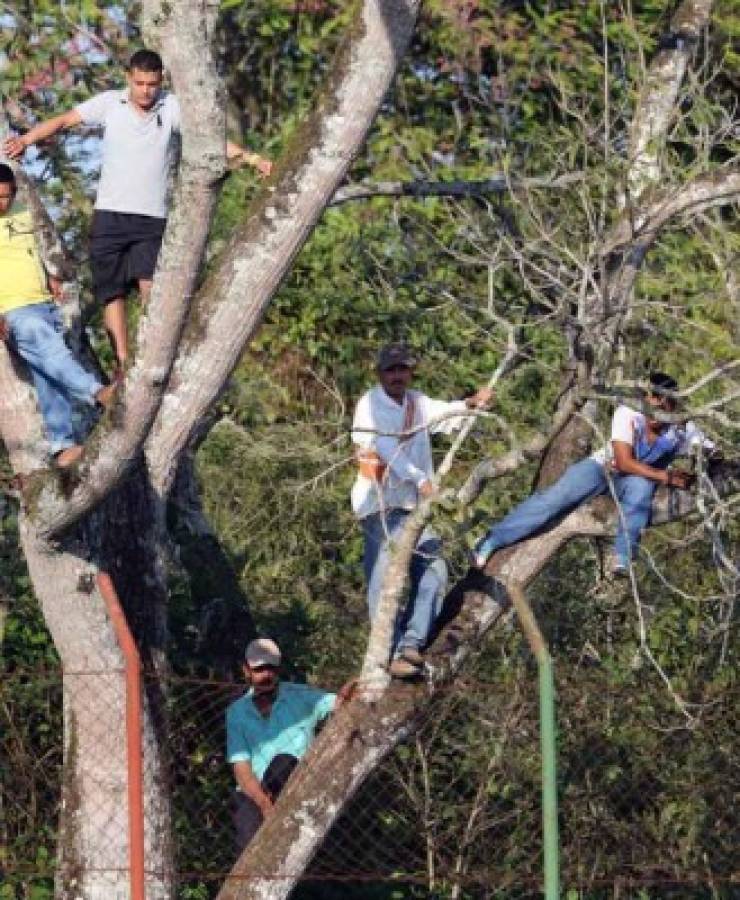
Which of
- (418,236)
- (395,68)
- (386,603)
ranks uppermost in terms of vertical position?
(395,68)

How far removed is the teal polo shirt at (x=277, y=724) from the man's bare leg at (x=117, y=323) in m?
1.43

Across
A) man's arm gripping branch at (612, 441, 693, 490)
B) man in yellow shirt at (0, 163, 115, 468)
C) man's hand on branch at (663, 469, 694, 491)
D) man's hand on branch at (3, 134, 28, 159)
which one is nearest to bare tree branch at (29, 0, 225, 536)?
man in yellow shirt at (0, 163, 115, 468)

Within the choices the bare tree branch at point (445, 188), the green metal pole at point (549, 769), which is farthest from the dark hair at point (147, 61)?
the green metal pole at point (549, 769)

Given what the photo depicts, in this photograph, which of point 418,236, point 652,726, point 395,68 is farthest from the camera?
point 418,236

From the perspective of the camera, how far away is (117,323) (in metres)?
9.11

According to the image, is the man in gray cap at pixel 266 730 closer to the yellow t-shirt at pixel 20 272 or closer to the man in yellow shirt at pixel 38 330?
the man in yellow shirt at pixel 38 330

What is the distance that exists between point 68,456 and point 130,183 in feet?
3.84

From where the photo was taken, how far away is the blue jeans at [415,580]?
9023 millimetres

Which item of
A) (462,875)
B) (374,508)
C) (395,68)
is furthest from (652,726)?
(395,68)

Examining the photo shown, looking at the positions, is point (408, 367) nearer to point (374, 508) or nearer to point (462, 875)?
point (374, 508)

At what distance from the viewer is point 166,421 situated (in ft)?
29.0

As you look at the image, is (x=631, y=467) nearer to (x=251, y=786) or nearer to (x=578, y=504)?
(x=578, y=504)

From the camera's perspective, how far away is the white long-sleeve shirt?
9.23 meters

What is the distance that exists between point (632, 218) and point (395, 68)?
4.53 ft
